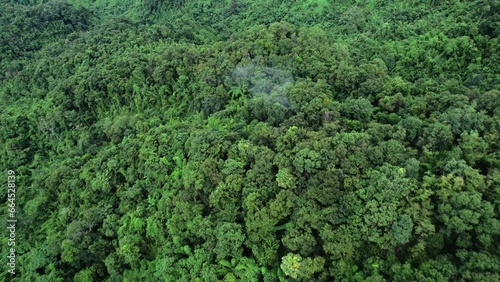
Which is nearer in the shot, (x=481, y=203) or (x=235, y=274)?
(x=481, y=203)

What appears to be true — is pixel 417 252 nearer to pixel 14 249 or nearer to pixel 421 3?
pixel 14 249

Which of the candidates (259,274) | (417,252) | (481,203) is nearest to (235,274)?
(259,274)

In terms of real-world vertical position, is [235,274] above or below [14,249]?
above

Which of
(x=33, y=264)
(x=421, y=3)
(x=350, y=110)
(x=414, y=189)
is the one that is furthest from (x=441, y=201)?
(x=421, y=3)

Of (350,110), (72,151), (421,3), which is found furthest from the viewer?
(421,3)

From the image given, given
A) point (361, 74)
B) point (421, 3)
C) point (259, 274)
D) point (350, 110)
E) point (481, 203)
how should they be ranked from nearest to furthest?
1. point (481, 203)
2. point (259, 274)
3. point (350, 110)
4. point (361, 74)
5. point (421, 3)

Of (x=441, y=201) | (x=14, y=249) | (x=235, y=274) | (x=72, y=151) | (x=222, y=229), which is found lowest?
(x=14, y=249)

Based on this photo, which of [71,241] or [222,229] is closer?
[222,229]
